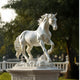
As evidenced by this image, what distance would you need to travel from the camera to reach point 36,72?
6.18 m

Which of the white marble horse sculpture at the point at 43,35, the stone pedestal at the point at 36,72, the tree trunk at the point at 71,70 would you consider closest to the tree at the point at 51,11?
the tree trunk at the point at 71,70

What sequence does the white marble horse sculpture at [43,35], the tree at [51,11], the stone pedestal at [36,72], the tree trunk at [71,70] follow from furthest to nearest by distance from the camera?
the tree trunk at [71,70]
the tree at [51,11]
the white marble horse sculpture at [43,35]
the stone pedestal at [36,72]

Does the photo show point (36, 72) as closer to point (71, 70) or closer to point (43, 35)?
point (43, 35)

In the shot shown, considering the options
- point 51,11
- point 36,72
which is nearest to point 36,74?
point 36,72

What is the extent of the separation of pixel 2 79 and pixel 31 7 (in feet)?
12.6

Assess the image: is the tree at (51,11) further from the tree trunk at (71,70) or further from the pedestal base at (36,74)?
the pedestal base at (36,74)

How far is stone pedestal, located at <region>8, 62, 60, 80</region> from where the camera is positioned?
20.3 ft

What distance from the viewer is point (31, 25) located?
43.2 ft

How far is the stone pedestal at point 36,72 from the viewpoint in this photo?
20.3ft

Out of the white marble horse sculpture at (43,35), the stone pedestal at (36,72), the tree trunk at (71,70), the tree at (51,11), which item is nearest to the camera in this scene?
the stone pedestal at (36,72)

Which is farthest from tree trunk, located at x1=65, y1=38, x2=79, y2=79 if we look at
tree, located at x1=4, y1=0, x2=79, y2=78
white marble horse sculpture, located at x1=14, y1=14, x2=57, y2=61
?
white marble horse sculpture, located at x1=14, y1=14, x2=57, y2=61

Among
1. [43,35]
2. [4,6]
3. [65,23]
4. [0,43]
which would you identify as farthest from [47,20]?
[0,43]

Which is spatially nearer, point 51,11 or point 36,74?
point 36,74

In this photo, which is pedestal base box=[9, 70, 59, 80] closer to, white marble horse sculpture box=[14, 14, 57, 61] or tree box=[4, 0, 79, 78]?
white marble horse sculpture box=[14, 14, 57, 61]
